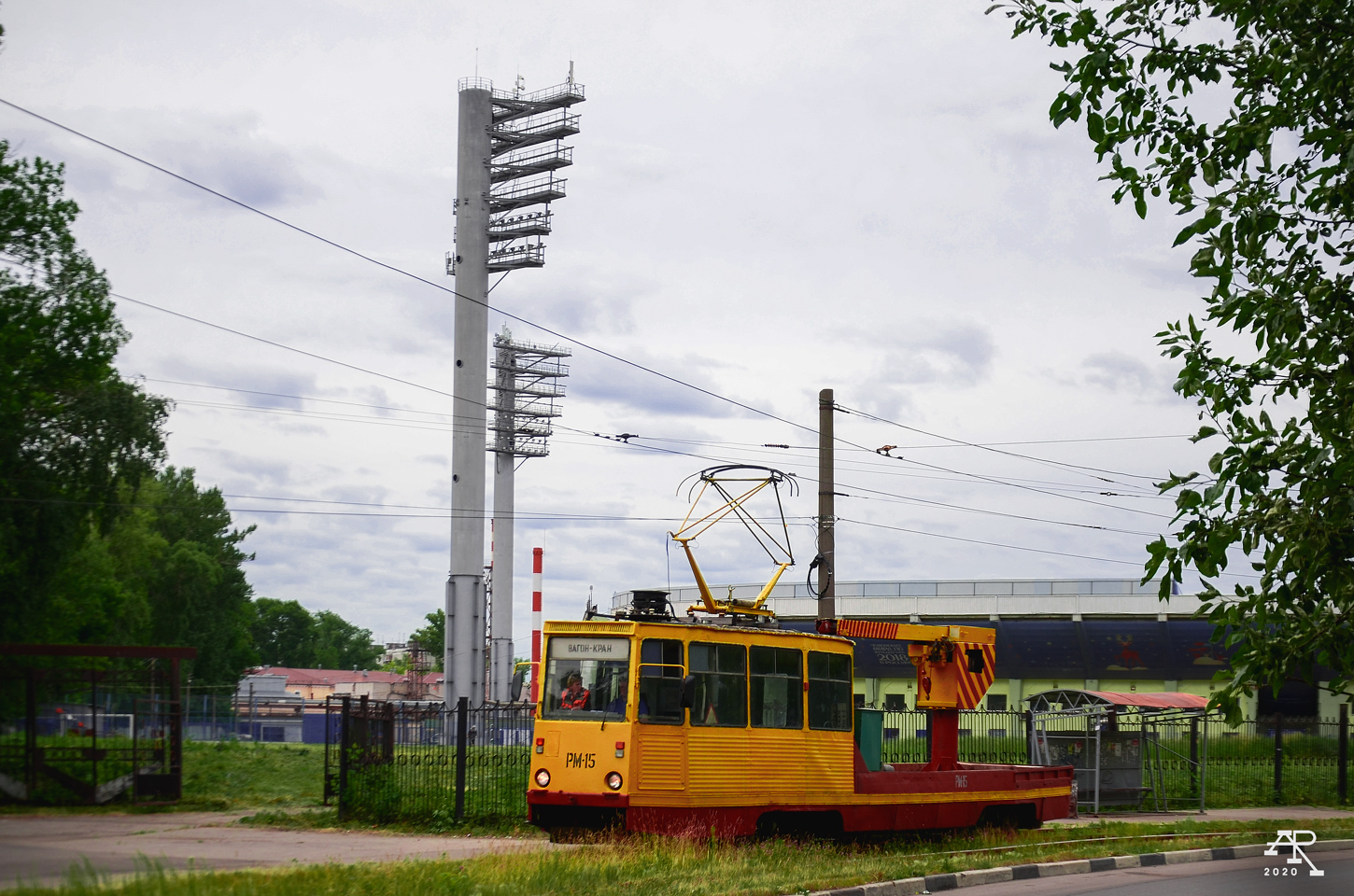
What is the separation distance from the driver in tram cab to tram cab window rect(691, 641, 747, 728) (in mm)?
1320

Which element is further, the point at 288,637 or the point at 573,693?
the point at 288,637

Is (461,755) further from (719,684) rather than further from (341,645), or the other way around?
(341,645)

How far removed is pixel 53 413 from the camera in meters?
32.2

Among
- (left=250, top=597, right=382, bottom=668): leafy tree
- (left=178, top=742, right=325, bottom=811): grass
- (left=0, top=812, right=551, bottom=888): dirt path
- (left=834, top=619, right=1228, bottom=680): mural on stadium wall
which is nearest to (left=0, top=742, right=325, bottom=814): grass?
(left=178, top=742, right=325, bottom=811): grass

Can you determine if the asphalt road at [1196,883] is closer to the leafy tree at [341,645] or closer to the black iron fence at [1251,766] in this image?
the black iron fence at [1251,766]

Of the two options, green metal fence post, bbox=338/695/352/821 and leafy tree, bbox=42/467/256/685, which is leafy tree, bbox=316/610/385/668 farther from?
green metal fence post, bbox=338/695/352/821

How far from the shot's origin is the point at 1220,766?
95.0 ft

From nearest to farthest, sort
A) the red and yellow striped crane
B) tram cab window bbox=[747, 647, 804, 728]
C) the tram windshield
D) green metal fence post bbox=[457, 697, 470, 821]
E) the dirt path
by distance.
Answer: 1. the dirt path
2. the tram windshield
3. tram cab window bbox=[747, 647, 804, 728]
4. the red and yellow striped crane
5. green metal fence post bbox=[457, 697, 470, 821]

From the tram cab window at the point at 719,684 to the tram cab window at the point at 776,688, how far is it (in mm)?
177

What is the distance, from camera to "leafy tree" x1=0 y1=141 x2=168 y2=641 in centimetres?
3073

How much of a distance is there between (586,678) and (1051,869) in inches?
243

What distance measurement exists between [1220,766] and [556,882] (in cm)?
2285

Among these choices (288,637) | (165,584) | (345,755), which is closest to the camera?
(345,755)

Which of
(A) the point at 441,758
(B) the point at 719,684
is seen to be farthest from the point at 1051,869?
(A) the point at 441,758
